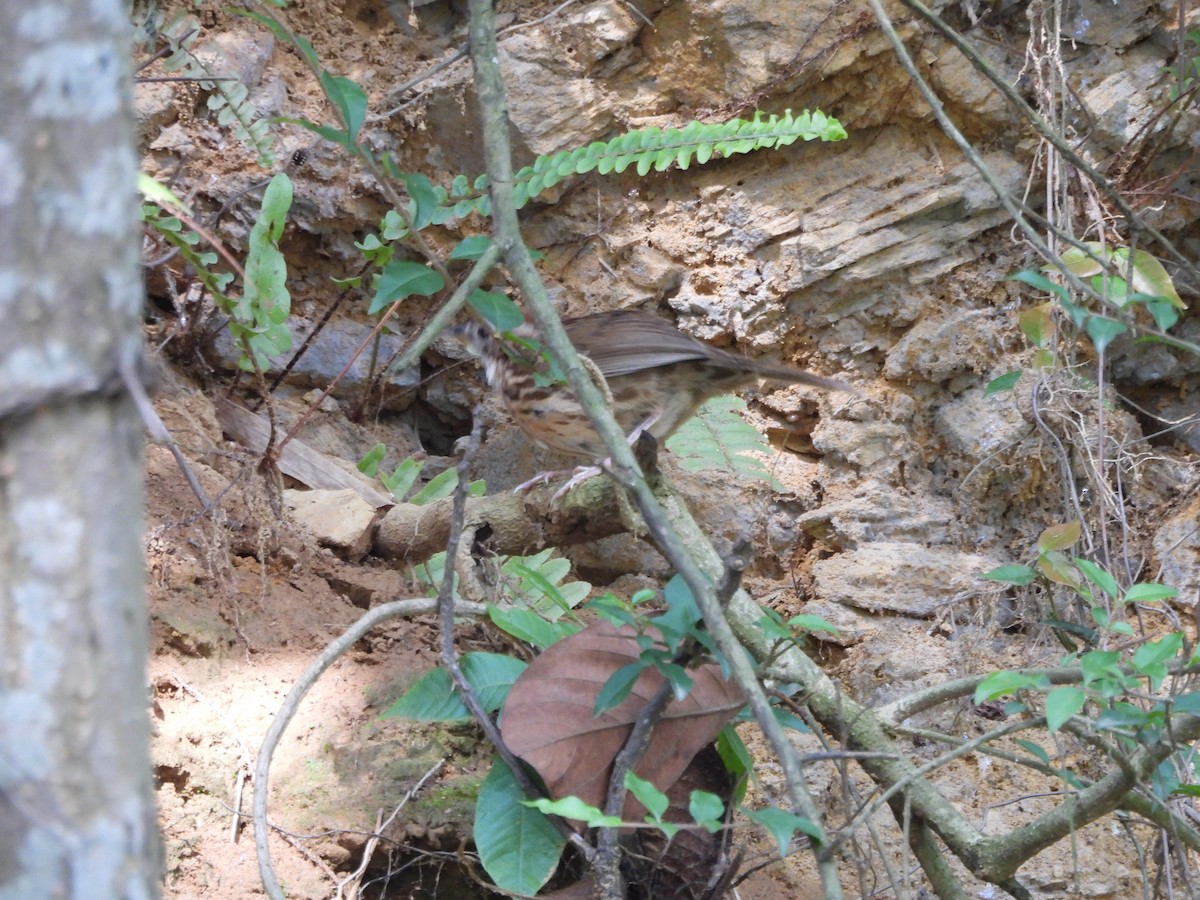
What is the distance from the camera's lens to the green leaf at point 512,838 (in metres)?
2.18

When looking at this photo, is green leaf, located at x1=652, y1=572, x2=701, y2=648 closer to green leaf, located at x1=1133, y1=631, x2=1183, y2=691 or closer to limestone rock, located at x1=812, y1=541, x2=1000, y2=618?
green leaf, located at x1=1133, y1=631, x2=1183, y2=691

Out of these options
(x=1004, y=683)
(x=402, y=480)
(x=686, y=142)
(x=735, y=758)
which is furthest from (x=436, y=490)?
(x=1004, y=683)

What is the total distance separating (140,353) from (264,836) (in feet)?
4.85

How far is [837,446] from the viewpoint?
451 centimetres

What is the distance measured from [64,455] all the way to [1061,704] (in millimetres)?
1470

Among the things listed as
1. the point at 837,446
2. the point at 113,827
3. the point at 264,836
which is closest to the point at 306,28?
the point at 837,446

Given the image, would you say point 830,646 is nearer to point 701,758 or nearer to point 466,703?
point 701,758

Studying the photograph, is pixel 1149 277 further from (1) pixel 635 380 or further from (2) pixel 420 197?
(2) pixel 420 197

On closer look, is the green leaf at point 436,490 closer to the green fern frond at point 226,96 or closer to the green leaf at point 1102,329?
the green fern frond at point 226,96

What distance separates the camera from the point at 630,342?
13.5 feet

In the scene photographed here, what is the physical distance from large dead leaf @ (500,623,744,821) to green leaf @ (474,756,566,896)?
160 mm

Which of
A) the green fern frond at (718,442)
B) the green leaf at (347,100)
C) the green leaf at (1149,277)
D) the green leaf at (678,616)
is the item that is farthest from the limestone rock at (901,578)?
the green leaf at (347,100)

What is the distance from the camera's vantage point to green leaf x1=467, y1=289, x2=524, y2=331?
195cm

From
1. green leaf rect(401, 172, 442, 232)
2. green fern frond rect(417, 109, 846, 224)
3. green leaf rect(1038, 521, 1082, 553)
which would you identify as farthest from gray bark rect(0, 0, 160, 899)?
green fern frond rect(417, 109, 846, 224)
